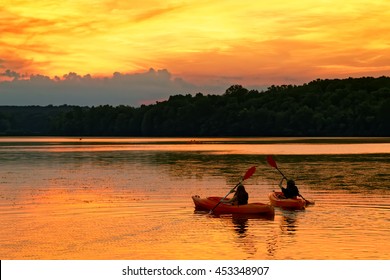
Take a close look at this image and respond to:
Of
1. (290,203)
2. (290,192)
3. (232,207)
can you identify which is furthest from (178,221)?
(290,192)

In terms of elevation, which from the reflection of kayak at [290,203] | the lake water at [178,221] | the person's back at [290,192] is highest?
the person's back at [290,192]

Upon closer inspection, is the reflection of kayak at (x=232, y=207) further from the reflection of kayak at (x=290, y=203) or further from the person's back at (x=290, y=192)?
the person's back at (x=290, y=192)

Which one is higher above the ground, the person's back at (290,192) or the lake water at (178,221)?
the person's back at (290,192)

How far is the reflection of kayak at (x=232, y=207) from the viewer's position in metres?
31.7

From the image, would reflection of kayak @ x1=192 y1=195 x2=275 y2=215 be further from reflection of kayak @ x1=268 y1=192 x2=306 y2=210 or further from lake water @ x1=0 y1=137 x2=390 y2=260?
reflection of kayak @ x1=268 y1=192 x2=306 y2=210

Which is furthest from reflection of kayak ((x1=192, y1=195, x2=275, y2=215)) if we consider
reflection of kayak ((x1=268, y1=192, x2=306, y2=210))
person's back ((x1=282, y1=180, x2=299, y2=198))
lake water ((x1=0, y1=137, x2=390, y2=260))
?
person's back ((x1=282, y1=180, x2=299, y2=198))

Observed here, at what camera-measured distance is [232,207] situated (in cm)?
3294

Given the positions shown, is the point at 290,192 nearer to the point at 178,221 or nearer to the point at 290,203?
the point at 290,203

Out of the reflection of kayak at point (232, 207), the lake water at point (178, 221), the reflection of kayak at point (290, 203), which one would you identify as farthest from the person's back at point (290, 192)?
the reflection of kayak at point (232, 207)

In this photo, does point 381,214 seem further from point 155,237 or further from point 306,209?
point 155,237

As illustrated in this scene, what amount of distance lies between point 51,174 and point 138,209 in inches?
1122

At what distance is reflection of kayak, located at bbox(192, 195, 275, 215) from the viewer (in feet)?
104

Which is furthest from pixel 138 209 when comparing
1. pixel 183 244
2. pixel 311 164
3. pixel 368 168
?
pixel 311 164

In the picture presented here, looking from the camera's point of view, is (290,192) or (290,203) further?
(290,192)
